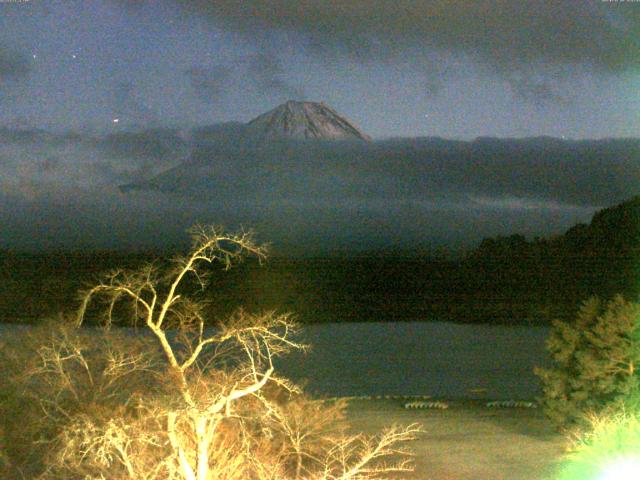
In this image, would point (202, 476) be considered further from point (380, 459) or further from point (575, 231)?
point (575, 231)

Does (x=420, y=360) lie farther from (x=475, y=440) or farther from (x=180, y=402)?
(x=180, y=402)

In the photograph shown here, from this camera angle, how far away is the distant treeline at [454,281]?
65.6 metres

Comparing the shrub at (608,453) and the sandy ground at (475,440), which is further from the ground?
the shrub at (608,453)

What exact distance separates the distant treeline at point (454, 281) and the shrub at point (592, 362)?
39.3 metres

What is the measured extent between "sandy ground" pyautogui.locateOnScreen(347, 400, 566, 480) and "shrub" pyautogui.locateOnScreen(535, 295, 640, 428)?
0.83 meters

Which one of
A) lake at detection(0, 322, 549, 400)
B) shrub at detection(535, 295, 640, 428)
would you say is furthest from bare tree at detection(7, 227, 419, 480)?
lake at detection(0, 322, 549, 400)

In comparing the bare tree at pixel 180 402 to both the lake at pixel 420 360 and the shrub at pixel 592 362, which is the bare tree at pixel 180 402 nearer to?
the shrub at pixel 592 362

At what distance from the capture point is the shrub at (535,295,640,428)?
1836 cm

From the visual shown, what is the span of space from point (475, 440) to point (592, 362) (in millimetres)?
3076

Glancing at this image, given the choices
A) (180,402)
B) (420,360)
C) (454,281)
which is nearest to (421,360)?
(420,360)

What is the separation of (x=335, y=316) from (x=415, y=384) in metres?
34.8

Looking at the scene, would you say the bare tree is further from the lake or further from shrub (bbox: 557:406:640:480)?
the lake

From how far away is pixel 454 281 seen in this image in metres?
90.1

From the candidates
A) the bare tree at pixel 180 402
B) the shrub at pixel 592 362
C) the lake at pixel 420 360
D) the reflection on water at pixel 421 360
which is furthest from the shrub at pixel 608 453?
the reflection on water at pixel 421 360
